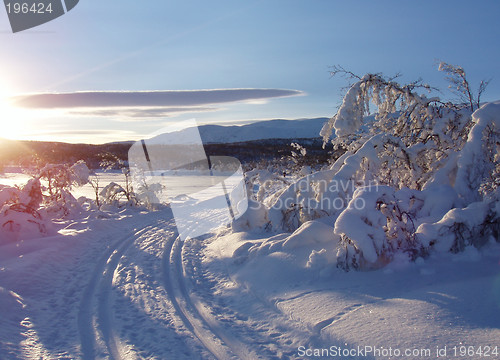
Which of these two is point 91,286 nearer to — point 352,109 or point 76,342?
point 76,342

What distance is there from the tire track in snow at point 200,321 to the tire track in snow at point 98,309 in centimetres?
101

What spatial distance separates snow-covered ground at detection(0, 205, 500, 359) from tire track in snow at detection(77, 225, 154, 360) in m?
0.02

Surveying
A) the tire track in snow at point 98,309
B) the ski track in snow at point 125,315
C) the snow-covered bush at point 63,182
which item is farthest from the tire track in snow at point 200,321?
the snow-covered bush at point 63,182

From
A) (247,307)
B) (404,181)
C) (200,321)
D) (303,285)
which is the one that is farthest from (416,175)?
(200,321)

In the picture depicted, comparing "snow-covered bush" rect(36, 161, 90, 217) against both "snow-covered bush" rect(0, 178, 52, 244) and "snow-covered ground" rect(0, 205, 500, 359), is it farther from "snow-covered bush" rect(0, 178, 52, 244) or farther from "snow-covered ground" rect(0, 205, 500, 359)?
"snow-covered ground" rect(0, 205, 500, 359)

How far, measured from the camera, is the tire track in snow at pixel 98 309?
454cm

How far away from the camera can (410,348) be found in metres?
3.88

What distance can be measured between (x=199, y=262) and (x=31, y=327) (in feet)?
12.6

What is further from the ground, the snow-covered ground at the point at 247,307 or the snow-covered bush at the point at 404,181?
the snow-covered bush at the point at 404,181

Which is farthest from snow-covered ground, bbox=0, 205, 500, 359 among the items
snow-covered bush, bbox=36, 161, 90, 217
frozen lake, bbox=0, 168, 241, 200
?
frozen lake, bbox=0, 168, 241, 200

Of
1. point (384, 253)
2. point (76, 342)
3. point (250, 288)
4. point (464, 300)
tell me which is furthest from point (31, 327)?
point (464, 300)

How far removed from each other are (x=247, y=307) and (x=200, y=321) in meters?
0.88

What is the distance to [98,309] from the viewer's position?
5.69 meters

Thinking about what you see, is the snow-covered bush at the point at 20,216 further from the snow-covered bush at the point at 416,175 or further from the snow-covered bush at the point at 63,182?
the snow-covered bush at the point at 416,175
